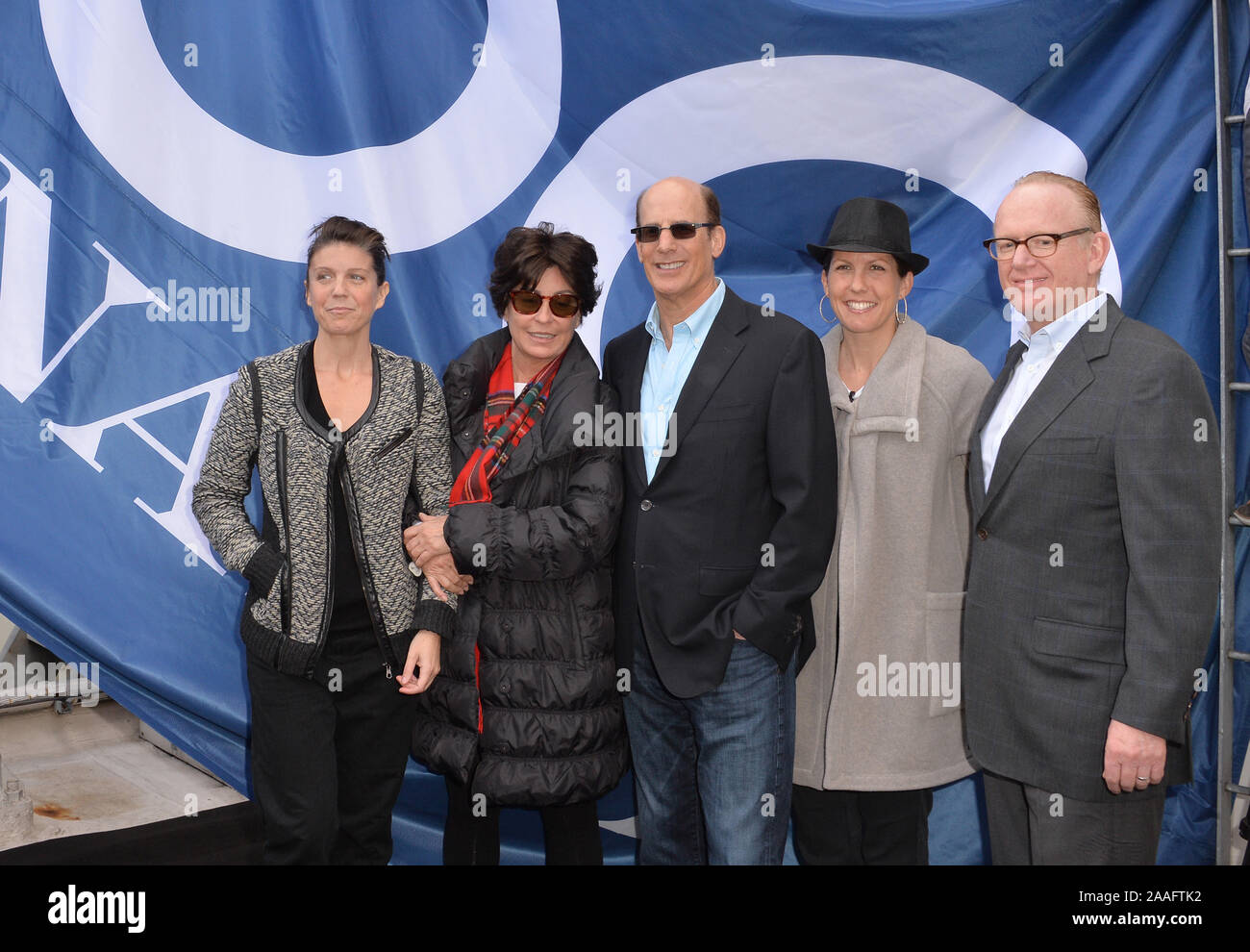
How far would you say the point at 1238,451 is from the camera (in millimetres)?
3074

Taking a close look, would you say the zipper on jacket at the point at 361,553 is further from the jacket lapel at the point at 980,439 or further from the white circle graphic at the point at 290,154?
the jacket lapel at the point at 980,439

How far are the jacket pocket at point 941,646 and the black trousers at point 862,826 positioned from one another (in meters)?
0.27

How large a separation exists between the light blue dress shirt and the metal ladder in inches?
63.7

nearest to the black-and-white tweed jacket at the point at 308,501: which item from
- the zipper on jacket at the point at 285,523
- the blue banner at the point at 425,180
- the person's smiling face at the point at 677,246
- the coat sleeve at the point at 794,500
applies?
the zipper on jacket at the point at 285,523

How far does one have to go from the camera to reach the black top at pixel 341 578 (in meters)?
2.36

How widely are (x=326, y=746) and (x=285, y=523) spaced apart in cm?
55

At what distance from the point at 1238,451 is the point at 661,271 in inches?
76.6

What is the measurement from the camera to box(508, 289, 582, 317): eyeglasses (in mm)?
2357

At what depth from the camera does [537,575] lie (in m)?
2.27

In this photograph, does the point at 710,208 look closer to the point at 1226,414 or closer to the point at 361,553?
the point at 361,553

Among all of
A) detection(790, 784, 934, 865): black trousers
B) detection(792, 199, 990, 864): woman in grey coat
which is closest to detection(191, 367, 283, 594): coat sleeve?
detection(792, 199, 990, 864): woman in grey coat
